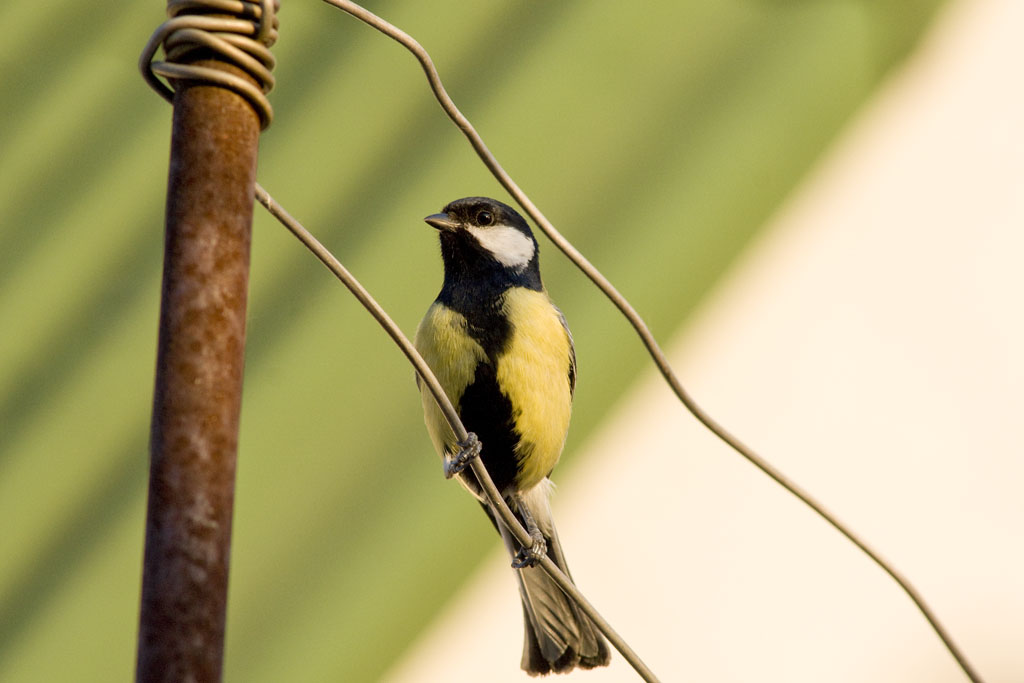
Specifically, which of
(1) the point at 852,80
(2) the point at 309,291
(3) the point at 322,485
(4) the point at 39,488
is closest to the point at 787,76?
(1) the point at 852,80

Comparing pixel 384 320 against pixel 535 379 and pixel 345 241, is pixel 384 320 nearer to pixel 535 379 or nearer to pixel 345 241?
pixel 535 379

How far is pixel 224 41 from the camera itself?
2.69 feet

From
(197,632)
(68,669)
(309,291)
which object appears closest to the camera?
(197,632)

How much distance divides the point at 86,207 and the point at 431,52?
3.23ft

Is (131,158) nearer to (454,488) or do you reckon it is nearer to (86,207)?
(86,207)

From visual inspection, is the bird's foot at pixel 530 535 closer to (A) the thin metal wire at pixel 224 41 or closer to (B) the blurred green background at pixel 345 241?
(B) the blurred green background at pixel 345 241

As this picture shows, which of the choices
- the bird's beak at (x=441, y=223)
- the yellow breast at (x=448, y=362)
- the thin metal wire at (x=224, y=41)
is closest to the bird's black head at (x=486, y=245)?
the bird's beak at (x=441, y=223)

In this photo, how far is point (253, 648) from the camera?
246 cm

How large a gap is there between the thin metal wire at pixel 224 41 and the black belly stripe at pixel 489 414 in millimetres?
828

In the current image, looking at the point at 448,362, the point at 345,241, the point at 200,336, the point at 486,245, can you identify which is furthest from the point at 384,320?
the point at 345,241

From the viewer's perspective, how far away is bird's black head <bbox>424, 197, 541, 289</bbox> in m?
1.79

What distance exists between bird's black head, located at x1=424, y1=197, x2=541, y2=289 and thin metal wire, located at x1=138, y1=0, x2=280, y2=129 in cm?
92

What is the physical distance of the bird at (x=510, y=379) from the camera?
5.41 ft

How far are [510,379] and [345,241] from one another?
1179 millimetres
